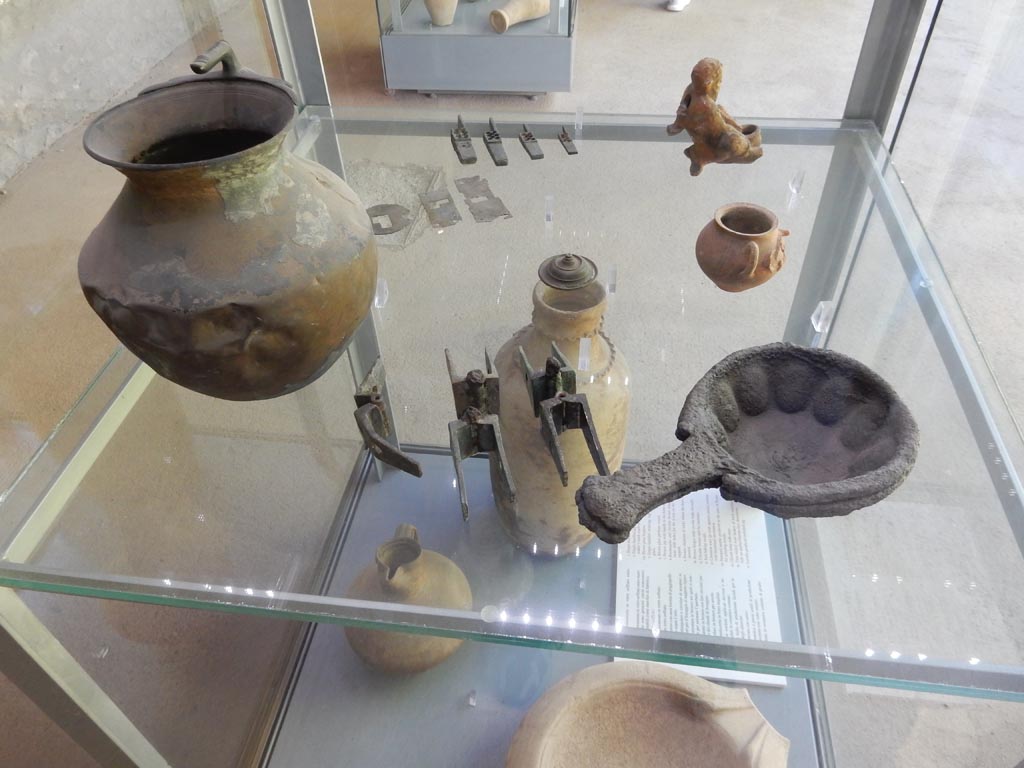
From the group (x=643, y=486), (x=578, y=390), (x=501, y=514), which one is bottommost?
(x=501, y=514)

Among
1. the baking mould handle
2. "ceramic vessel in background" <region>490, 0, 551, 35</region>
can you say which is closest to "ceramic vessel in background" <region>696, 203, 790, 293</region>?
the baking mould handle

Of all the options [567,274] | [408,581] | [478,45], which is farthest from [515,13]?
[408,581]

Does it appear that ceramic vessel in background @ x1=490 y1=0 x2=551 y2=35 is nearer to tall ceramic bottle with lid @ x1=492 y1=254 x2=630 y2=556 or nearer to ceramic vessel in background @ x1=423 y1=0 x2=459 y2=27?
ceramic vessel in background @ x1=423 y1=0 x2=459 y2=27

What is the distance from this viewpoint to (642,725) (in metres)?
0.98

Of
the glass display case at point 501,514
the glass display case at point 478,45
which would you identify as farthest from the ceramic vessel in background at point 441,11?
the glass display case at point 501,514

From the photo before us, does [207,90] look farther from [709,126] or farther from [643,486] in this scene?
[709,126]

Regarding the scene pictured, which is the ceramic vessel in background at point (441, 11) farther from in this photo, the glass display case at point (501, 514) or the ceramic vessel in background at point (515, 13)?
the glass display case at point (501, 514)

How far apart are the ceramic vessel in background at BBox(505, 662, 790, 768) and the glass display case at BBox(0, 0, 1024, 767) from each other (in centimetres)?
13

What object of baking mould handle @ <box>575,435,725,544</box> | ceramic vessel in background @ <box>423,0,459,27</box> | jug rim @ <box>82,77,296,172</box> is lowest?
ceramic vessel in background @ <box>423,0,459,27</box>

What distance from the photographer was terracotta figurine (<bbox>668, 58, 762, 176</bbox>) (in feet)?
3.30

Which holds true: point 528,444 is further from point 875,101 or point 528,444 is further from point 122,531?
point 875,101

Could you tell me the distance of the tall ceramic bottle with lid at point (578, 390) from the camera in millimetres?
856

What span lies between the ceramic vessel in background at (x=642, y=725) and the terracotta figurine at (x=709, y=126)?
0.70 meters

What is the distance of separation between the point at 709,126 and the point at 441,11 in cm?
180
